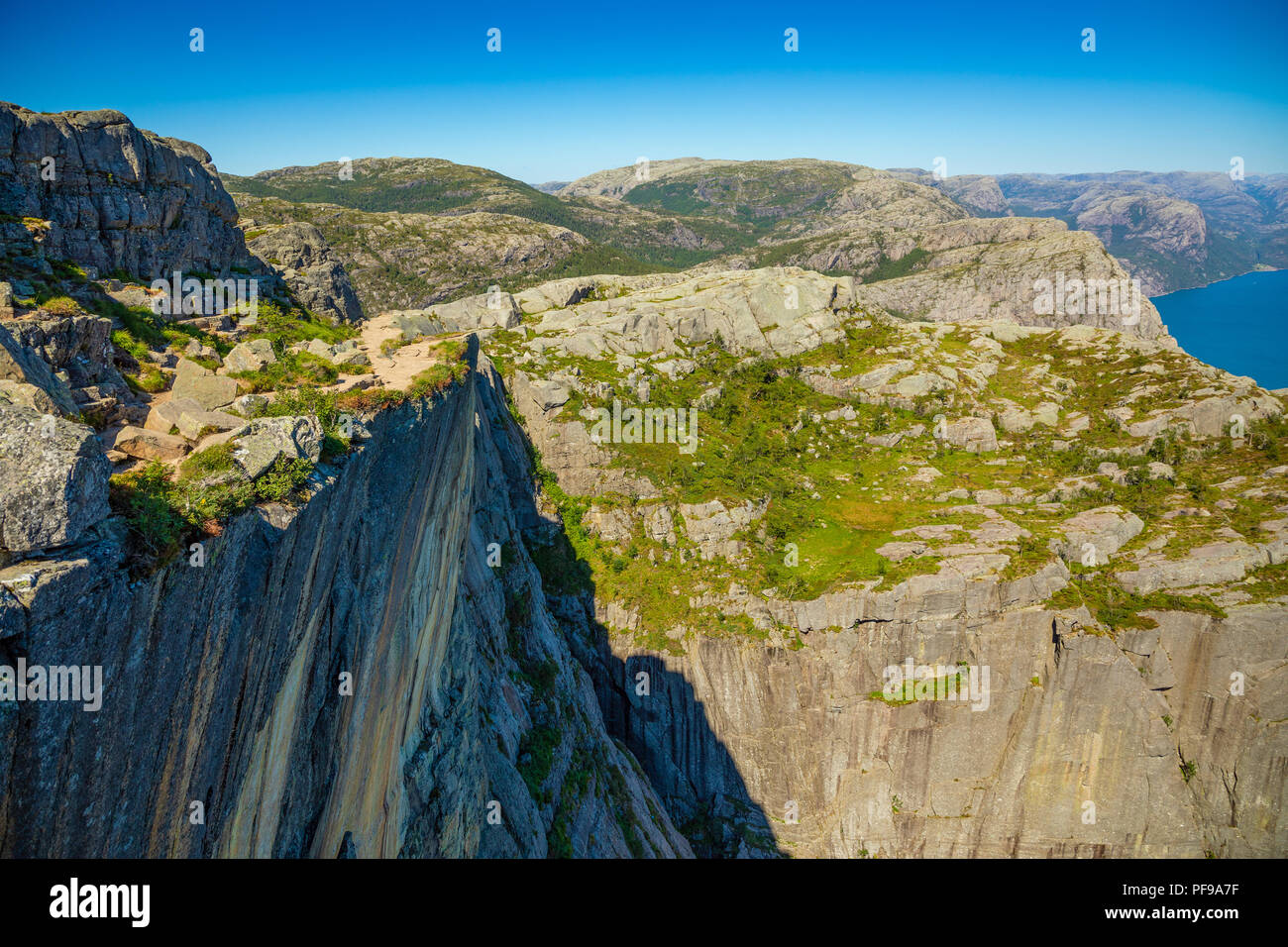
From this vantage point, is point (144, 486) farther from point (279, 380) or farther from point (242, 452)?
point (279, 380)

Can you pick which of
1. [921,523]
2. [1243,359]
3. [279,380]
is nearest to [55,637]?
[279,380]

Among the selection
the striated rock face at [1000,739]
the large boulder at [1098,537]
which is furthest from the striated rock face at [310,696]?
the large boulder at [1098,537]

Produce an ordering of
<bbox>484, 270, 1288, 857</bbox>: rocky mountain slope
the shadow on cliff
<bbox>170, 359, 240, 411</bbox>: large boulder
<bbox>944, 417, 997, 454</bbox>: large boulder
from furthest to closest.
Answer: <bbox>944, 417, 997, 454</bbox>: large boulder → the shadow on cliff → <bbox>484, 270, 1288, 857</bbox>: rocky mountain slope → <bbox>170, 359, 240, 411</bbox>: large boulder

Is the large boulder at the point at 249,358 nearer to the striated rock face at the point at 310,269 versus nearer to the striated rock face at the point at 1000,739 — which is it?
the striated rock face at the point at 310,269

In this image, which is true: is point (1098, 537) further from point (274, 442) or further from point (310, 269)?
point (310, 269)

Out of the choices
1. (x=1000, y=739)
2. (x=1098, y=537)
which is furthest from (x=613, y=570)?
A: (x=1098, y=537)

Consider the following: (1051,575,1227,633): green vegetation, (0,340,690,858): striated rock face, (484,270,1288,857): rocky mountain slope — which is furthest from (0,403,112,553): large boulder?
(1051,575,1227,633): green vegetation

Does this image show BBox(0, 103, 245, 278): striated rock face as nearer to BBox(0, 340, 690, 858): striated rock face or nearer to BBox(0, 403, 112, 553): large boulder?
BBox(0, 340, 690, 858): striated rock face
